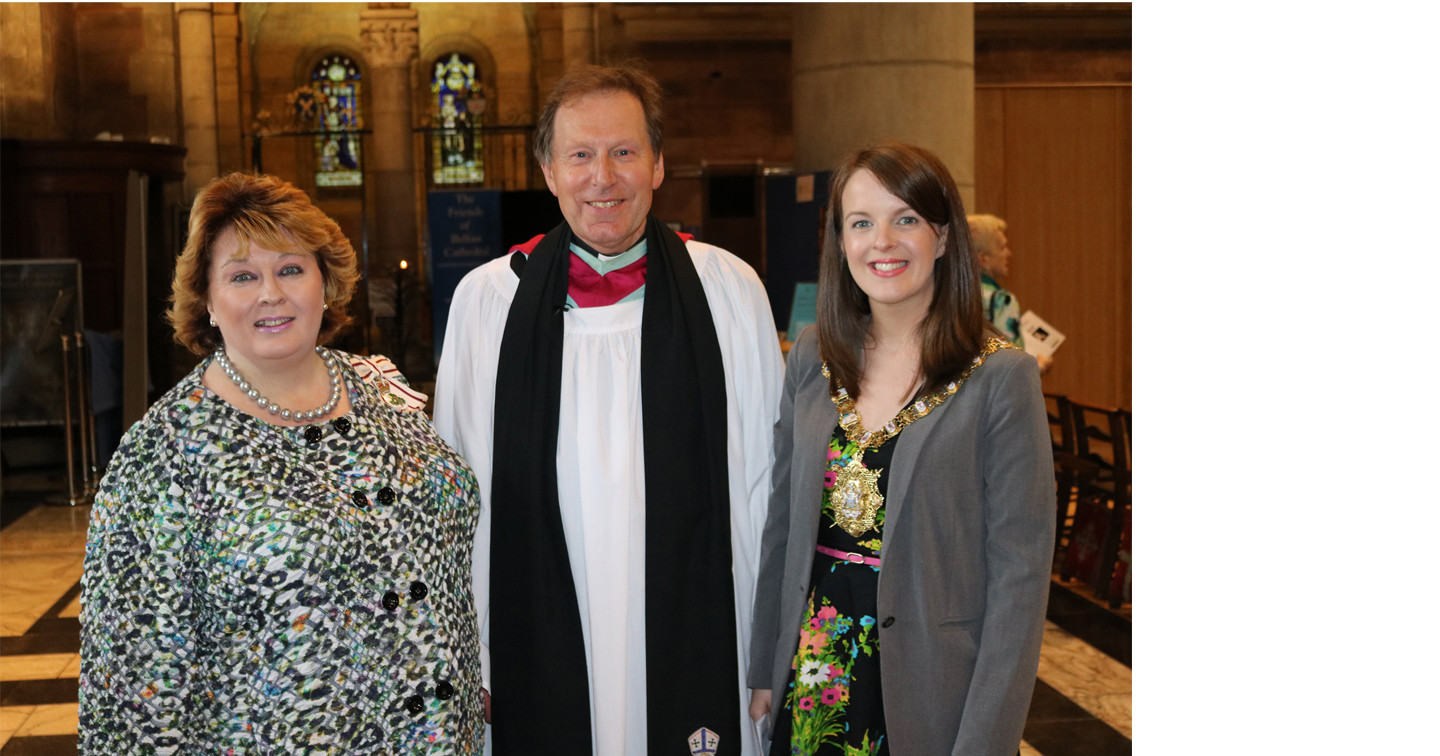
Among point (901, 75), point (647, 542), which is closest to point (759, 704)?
point (647, 542)

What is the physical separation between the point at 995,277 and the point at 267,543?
5093mm

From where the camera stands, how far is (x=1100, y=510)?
229 inches

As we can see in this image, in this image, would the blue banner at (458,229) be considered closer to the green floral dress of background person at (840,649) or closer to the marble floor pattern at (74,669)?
Result: the marble floor pattern at (74,669)

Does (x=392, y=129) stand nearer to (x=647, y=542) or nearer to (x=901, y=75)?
(x=901, y=75)

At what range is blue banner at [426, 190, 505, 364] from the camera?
29.8ft

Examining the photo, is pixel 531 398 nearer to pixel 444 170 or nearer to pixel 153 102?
pixel 153 102

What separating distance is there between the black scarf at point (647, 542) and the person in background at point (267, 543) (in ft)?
1.39

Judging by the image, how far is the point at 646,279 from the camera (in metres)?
2.56

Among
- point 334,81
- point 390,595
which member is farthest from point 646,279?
point 334,81

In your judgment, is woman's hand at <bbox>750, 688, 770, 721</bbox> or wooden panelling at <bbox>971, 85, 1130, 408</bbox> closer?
woman's hand at <bbox>750, 688, 770, 721</bbox>

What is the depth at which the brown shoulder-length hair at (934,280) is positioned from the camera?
2000 mm

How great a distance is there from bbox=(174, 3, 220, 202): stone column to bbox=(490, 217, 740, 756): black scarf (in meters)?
14.5

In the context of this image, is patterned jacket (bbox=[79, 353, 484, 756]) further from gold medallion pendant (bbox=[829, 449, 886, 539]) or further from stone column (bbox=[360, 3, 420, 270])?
stone column (bbox=[360, 3, 420, 270])

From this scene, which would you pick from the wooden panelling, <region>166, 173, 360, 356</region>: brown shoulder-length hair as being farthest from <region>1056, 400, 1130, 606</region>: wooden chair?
the wooden panelling
